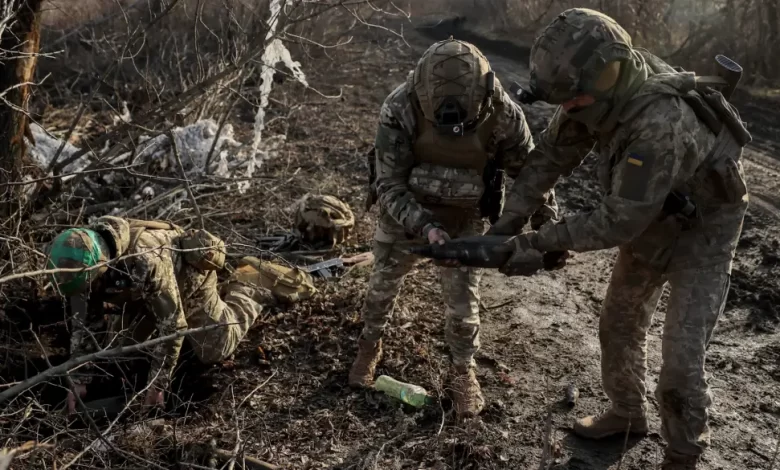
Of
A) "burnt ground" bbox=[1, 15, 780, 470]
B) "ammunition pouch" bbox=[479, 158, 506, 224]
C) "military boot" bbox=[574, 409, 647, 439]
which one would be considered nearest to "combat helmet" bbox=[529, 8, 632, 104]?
"ammunition pouch" bbox=[479, 158, 506, 224]

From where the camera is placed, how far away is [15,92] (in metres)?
4.86

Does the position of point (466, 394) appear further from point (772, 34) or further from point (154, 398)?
point (772, 34)

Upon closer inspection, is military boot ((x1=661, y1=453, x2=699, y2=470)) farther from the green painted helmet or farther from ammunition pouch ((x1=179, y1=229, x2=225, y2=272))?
the green painted helmet

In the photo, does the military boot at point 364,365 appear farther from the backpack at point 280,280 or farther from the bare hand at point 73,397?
the bare hand at point 73,397

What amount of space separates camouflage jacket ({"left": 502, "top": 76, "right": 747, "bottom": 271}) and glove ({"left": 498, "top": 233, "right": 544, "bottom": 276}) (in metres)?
0.05

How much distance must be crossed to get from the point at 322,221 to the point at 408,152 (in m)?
2.32

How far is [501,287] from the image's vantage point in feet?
17.9

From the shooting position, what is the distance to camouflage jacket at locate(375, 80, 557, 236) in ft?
11.6

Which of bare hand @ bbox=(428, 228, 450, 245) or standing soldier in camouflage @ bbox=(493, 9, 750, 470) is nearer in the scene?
standing soldier in camouflage @ bbox=(493, 9, 750, 470)

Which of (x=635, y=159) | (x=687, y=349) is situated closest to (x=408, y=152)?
(x=635, y=159)

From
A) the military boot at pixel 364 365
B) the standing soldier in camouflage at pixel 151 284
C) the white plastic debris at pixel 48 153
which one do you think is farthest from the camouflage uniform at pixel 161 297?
the white plastic debris at pixel 48 153

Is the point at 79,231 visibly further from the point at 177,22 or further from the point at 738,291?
the point at 177,22

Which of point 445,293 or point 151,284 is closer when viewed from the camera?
point 151,284

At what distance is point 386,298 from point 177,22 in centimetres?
1058
